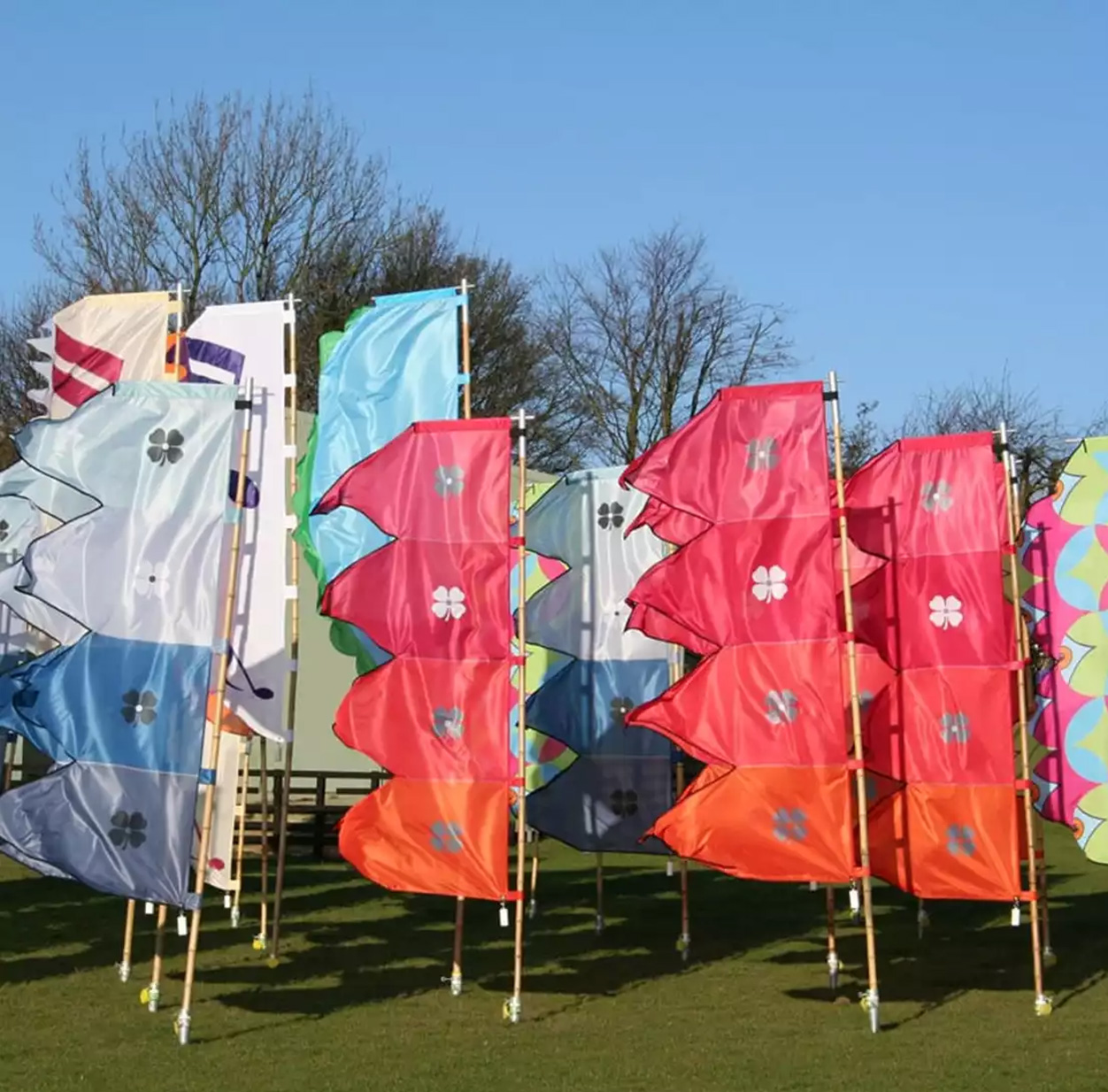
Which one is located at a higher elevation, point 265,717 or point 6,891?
point 265,717

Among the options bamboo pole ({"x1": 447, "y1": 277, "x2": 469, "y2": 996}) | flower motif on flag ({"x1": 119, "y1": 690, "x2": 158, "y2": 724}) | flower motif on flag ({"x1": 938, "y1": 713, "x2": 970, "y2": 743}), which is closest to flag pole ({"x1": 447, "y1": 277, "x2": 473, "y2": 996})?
bamboo pole ({"x1": 447, "y1": 277, "x2": 469, "y2": 996})

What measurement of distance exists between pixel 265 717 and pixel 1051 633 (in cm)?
470

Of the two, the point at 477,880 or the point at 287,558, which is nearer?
the point at 477,880

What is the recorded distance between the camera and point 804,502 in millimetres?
8844

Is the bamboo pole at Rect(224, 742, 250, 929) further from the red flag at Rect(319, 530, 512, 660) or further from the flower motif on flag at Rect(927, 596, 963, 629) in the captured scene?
the flower motif on flag at Rect(927, 596, 963, 629)

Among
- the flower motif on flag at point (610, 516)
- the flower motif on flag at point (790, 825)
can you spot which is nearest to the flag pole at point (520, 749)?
the flower motif on flag at point (790, 825)

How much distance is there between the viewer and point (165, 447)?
843cm

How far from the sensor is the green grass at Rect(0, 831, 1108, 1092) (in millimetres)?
7574

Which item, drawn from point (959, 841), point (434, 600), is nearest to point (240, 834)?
point (434, 600)

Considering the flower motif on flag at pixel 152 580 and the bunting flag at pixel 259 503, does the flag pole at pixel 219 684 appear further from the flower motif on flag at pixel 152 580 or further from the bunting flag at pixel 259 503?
the bunting flag at pixel 259 503

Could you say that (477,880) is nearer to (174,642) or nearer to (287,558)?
(174,642)

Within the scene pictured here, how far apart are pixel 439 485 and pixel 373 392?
192 centimetres

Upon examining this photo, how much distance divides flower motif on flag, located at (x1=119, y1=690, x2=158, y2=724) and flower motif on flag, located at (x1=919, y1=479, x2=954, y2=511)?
4.46 meters

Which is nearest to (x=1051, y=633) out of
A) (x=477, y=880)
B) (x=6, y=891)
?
(x=477, y=880)
